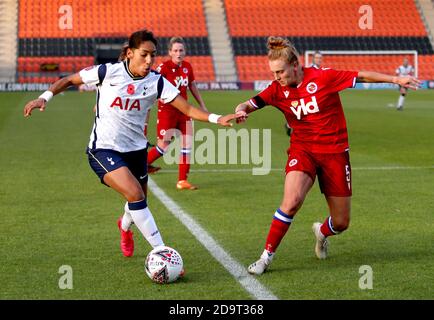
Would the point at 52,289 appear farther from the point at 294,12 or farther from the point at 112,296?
the point at 294,12

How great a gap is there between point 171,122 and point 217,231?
420 cm

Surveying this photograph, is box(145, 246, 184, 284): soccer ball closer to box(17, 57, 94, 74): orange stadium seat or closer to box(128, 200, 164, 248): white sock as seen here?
box(128, 200, 164, 248): white sock

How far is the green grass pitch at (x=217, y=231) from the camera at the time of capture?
6.16 meters

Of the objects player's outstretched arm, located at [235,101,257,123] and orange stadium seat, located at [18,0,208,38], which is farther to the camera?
orange stadium seat, located at [18,0,208,38]

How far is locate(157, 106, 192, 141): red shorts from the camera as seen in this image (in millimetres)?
12383

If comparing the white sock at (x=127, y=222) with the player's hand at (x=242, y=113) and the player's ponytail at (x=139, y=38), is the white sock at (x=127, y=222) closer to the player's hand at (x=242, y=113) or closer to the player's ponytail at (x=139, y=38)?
the player's hand at (x=242, y=113)

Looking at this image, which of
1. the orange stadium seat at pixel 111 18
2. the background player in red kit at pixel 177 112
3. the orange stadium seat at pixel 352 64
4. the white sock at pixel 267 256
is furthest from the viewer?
the orange stadium seat at pixel 111 18

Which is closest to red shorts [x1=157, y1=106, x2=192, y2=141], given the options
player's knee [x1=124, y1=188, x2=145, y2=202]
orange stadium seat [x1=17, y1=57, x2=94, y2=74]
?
player's knee [x1=124, y1=188, x2=145, y2=202]

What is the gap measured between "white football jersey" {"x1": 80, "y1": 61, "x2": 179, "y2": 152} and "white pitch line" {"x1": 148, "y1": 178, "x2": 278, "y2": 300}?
129 centimetres

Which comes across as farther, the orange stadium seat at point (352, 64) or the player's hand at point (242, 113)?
the orange stadium seat at point (352, 64)

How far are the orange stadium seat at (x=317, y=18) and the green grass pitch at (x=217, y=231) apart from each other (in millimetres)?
37617

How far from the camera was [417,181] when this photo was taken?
40.5 ft

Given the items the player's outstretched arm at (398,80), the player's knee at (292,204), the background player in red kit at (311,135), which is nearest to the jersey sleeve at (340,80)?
the background player in red kit at (311,135)

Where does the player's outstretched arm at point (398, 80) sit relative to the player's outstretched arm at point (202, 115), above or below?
above
